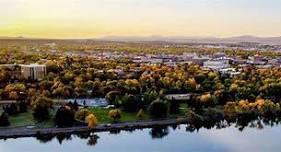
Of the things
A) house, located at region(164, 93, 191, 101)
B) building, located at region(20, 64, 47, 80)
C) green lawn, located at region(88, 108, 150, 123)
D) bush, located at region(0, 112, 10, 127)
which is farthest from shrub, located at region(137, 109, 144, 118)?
building, located at region(20, 64, 47, 80)

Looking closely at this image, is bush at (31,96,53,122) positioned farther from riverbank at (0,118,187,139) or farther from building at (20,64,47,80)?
building at (20,64,47,80)

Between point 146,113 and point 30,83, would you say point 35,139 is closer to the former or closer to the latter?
point 146,113

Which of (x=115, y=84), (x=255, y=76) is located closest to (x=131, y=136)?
(x=115, y=84)

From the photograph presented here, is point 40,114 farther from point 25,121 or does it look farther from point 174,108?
point 174,108

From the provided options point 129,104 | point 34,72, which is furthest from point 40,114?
point 34,72

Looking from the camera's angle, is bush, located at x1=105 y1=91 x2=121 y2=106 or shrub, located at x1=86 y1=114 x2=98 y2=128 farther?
bush, located at x1=105 y1=91 x2=121 y2=106
